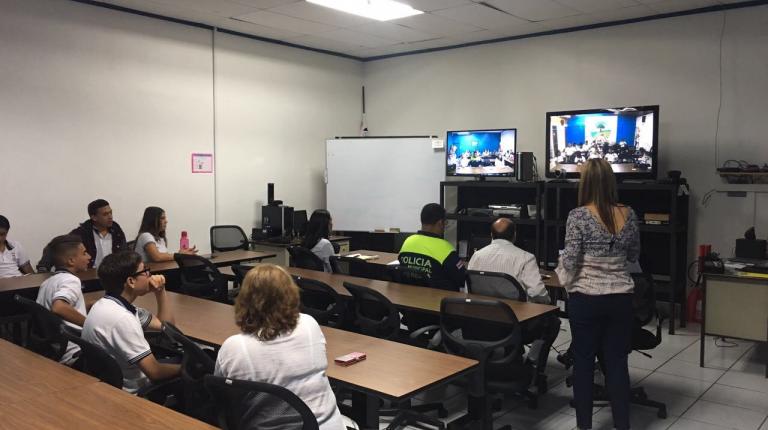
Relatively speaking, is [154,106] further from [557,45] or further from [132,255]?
[557,45]

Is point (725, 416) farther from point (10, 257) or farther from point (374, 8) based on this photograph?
A: point (10, 257)

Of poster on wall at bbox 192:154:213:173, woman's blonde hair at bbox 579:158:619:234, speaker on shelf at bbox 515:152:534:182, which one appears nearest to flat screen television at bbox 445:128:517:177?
speaker on shelf at bbox 515:152:534:182

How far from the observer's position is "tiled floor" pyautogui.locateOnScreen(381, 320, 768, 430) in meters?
3.76

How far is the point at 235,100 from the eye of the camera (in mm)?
7492

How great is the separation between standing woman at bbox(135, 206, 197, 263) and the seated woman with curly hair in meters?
3.45

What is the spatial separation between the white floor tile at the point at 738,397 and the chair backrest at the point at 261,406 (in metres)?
3.32

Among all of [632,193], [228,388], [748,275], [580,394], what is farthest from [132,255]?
[632,193]

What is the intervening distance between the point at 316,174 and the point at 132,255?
5.73 meters

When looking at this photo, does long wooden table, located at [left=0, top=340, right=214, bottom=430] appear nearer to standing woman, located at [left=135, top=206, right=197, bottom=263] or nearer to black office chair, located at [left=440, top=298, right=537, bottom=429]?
black office chair, located at [left=440, top=298, right=537, bottom=429]

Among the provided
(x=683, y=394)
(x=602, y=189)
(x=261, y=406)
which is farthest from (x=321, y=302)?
(x=683, y=394)

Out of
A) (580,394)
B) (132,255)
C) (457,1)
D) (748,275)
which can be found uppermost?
(457,1)

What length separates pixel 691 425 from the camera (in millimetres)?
3719

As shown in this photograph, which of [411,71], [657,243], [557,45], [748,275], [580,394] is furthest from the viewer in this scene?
[411,71]

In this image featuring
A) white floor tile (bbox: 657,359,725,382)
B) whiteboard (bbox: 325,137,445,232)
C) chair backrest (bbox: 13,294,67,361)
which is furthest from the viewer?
whiteboard (bbox: 325,137,445,232)
